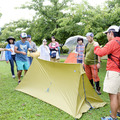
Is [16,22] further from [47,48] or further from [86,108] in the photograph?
[86,108]

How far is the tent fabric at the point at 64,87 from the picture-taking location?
117 inches

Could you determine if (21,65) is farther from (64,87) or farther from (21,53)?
(64,87)

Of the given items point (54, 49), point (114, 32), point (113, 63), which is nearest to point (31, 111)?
point (113, 63)

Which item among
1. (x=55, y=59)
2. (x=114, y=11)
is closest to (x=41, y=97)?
(x=55, y=59)

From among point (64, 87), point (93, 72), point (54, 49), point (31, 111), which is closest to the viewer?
point (31, 111)

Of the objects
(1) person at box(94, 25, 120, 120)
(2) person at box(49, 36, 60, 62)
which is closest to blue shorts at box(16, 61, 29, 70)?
(2) person at box(49, 36, 60, 62)

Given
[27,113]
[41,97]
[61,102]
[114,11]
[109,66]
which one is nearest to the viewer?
[109,66]

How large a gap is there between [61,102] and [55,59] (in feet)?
12.1

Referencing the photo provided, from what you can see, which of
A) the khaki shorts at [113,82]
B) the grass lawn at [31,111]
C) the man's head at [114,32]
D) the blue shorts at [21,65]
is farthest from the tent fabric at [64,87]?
the man's head at [114,32]

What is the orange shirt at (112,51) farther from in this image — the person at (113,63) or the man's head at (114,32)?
the man's head at (114,32)

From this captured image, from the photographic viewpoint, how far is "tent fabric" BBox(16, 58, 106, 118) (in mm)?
2969

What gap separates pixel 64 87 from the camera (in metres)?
3.29

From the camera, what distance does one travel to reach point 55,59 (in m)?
6.71

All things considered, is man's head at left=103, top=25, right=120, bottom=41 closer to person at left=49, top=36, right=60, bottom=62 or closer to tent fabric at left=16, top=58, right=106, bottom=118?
tent fabric at left=16, top=58, right=106, bottom=118
